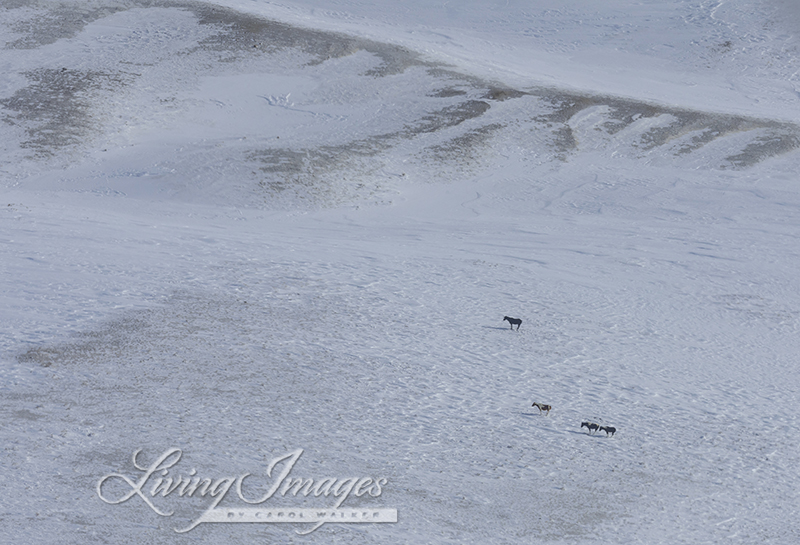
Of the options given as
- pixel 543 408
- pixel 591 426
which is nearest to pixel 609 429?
pixel 591 426

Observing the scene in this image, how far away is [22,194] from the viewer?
25.7 m

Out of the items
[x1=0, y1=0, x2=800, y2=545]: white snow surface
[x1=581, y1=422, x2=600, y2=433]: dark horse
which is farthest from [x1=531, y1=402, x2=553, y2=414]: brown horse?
[x1=581, y1=422, x2=600, y2=433]: dark horse

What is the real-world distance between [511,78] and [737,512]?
3003 centimetres

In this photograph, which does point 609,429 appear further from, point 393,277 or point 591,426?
point 393,277

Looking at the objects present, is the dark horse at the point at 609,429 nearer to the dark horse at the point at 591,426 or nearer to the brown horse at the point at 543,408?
the dark horse at the point at 591,426

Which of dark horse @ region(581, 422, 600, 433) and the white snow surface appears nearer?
the white snow surface

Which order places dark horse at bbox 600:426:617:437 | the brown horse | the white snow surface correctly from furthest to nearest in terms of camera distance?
the brown horse → dark horse at bbox 600:426:617:437 → the white snow surface

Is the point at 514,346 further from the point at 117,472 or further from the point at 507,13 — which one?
the point at 507,13

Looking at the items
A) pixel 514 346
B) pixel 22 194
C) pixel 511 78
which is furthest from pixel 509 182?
pixel 22 194

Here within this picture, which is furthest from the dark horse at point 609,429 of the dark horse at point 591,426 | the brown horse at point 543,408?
the brown horse at point 543,408

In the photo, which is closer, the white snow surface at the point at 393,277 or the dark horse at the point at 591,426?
the white snow surface at the point at 393,277

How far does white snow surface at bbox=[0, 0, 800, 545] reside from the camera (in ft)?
40.7

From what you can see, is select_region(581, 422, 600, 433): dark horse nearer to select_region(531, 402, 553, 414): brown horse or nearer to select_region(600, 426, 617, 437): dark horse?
select_region(600, 426, 617, 437): dark horse

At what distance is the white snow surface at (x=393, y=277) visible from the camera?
488 inches
